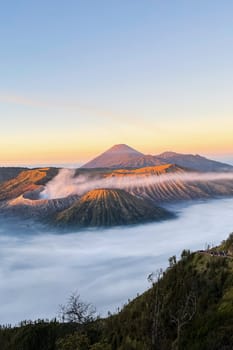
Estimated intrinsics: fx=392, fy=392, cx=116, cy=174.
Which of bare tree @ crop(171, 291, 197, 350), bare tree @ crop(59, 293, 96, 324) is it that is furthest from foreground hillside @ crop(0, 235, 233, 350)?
Answer: bare tree @ crop(59, 293, 96, 324)

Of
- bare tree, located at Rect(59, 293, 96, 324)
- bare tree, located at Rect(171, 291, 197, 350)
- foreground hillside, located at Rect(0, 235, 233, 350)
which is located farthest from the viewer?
bare tree, located at Rect(59, 293, 96, 324)

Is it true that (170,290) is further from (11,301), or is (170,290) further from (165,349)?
(11,301)

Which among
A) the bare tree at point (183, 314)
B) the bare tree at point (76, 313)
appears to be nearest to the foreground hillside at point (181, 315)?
the bare tree at point (183, 314)

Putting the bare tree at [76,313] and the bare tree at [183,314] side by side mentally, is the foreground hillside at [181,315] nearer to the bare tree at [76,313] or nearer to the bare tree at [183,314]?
the bare tree at [183,314]

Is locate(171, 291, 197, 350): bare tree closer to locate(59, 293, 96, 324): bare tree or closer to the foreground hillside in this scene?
the foreground hillside

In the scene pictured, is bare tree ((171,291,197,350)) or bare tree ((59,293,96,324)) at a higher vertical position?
bare tree ((171,291,197,350))

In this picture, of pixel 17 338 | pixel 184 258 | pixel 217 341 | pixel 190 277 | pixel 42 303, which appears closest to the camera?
pixel 217 341

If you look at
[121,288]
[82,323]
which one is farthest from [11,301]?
[82,323]

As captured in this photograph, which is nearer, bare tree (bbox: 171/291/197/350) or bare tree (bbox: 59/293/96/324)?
bare tree (bbox: 171/291/197/350)
